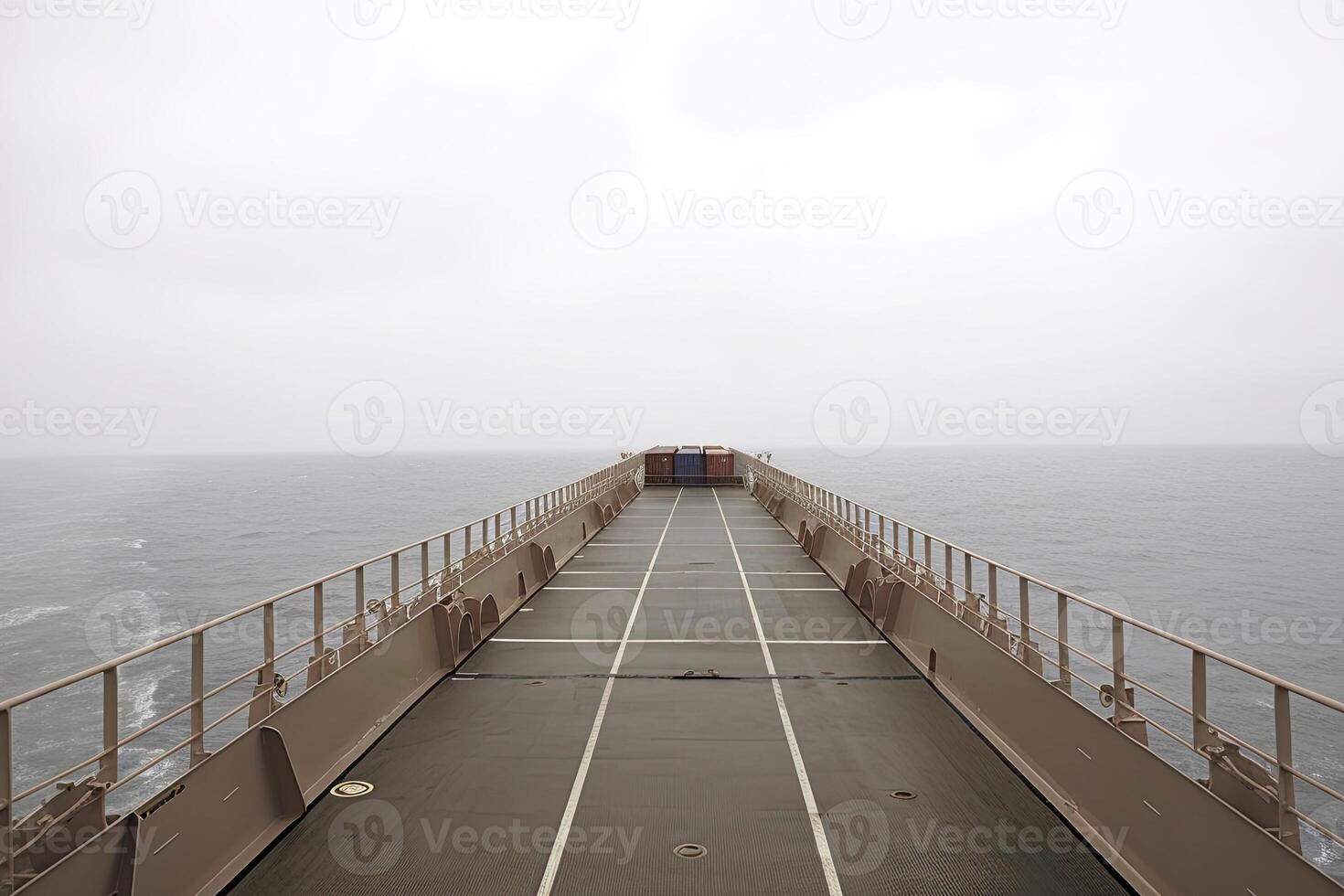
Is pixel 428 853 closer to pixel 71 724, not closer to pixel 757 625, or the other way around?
A: pixel 757 625

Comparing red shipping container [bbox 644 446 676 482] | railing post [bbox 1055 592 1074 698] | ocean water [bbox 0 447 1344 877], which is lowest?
ocean water [bbox 0 447 1344 877]

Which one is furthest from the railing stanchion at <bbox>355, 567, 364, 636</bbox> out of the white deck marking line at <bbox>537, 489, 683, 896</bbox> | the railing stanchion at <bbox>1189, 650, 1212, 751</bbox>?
the railing stanchion at <bbox>1189, 650, 1212, 751</bbox>

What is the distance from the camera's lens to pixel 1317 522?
81.1m

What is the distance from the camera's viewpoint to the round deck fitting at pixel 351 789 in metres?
6.93

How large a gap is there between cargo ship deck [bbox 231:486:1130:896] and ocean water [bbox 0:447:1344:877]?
629 inches

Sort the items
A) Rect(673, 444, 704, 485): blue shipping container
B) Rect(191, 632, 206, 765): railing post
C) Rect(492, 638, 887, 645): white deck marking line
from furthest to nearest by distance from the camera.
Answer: Rect(673, 444, 704, 485): blue shipping container < Rect(492, 638, 887, 645): white deck marking line < Rect(191, 632, 206, 765): railing post

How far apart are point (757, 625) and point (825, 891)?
27.1 ft

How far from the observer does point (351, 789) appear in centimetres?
705

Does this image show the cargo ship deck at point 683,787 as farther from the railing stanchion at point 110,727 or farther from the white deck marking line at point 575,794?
the railing stanchion at point 110,727

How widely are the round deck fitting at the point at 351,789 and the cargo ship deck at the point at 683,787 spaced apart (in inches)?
3.2

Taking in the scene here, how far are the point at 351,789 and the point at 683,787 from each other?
3056mm

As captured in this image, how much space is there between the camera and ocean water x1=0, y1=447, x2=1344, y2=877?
2615 centimetres

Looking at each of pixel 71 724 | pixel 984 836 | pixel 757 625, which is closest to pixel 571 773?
pixel 984 836

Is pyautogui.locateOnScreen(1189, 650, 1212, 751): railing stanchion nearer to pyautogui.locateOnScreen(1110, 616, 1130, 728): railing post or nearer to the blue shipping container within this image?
pyautogui.locateOnScreen(1110, 616, 1130, 728): railing post
